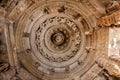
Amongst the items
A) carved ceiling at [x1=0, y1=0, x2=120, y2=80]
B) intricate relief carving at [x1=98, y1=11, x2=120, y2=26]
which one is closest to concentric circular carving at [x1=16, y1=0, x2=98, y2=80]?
carved ceiling at [x1=0, y1=0, x2=120, y2=80]

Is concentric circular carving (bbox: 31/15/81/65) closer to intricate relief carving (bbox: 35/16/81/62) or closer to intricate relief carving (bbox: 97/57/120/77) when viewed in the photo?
intricate relief carving (bbox: 35/16/81/62)

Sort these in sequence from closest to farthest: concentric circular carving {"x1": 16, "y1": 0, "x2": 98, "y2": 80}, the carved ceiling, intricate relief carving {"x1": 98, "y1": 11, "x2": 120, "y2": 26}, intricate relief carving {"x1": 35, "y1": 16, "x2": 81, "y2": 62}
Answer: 1. intricate relief carving {"x1": 98, "y1": 11, "x2": 120, "y2": 26}
2. the carved ceiling
3. concentric circular carving {"x1": 16, "y1": 0, "x2": 98, "y2": 80}
4. intricate relief carving {"x1": 35, "y1": 16, "x2": 81, "y2": 62}

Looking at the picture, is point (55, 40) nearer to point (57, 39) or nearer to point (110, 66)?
point (57, 39)

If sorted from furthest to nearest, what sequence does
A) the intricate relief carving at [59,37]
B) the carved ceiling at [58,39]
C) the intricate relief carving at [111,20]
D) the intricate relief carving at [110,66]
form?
the intricate relief carving at [59,37] → the carved ceiling at [58,39] → the intricate relief carving at [110,66] → the intricate relief carving at [111,20]

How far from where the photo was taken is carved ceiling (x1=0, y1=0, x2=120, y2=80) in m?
6.77

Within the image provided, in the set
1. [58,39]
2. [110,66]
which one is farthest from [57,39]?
[110,66]

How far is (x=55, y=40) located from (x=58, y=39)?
0.46 ft

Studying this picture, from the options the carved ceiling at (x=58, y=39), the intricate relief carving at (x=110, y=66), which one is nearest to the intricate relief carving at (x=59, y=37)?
Answer: the carved ceiling at (x=58, y=39)

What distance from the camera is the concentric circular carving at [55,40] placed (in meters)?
7.50

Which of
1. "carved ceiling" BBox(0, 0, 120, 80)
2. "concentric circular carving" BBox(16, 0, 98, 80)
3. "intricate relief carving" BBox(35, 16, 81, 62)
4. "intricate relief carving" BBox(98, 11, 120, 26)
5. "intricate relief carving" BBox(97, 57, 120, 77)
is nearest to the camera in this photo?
"intricate relief carving" BBox(98, 11, 120, 26)

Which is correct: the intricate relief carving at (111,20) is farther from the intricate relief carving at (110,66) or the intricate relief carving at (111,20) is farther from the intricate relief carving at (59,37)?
the intricate relief carving at (59,37)

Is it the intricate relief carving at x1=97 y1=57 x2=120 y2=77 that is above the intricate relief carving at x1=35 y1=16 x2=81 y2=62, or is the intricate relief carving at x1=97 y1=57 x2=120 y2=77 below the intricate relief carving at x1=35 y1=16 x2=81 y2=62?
below

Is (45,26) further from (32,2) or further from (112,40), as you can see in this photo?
(112,40)

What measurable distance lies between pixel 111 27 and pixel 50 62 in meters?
2.54
